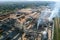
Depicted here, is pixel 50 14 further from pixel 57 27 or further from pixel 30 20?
pixel 30 20

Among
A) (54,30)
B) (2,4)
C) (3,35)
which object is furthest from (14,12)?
(54,30)

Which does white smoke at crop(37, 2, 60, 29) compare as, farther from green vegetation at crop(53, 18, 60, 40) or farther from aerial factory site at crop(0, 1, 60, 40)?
green vegetation at crop(53, 18, 60, 40)

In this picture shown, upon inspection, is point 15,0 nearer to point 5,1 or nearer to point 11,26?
point 5,1

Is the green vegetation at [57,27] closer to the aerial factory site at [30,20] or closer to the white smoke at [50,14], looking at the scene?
the aerial factory site at [30,20]

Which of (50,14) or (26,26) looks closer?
(26,26)

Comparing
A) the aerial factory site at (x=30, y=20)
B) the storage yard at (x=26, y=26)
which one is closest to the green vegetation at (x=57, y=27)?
the aerial factory site at (x=30, y=20)

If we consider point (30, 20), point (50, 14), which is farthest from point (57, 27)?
point (30, 20)

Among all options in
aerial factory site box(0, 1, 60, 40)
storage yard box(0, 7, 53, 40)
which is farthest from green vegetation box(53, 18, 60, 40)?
storage yard box(0, 7, 53, 40)

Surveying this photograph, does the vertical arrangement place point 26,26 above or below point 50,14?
below
